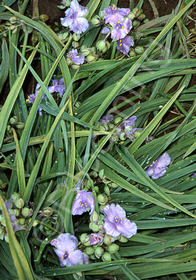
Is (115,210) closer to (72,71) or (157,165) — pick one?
(157,165)

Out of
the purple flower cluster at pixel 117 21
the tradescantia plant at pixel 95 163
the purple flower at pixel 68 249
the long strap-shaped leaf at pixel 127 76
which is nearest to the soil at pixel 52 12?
the tradescantia plant at pixel 95 163

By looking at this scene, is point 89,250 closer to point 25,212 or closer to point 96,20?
point 25,212

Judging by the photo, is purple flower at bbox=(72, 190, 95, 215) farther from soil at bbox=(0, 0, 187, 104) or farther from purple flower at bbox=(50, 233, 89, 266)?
soil at bbox=(0, 0, 187, 104)

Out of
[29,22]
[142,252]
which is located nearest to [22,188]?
[142,252]

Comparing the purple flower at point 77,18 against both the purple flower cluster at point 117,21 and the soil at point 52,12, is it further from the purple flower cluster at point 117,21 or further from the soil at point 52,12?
the soil at point 52,12

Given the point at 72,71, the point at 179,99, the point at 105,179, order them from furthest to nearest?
1. the point at 179,99
2. the point at 72,71
3. the point at 105,179
